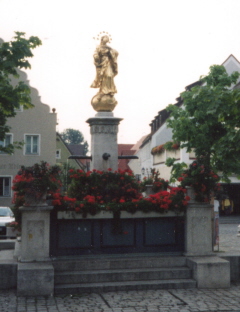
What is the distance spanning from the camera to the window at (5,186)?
42.2 m

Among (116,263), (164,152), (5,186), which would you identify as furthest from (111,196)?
(164,152)

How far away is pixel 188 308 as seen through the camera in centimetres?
903

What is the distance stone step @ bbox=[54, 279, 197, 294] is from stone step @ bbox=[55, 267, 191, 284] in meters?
0.14

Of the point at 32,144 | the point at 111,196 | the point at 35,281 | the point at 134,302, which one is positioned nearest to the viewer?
the point at 134,302

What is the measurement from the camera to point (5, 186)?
42688mm

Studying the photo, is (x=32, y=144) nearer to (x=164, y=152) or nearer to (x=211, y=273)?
(x=164, y=152)

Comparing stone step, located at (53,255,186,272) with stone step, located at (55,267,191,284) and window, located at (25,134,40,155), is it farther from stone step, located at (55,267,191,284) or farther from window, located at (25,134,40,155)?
window, located at (25,134,40,155)

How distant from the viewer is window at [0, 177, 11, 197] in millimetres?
42219

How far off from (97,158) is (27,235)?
324cm

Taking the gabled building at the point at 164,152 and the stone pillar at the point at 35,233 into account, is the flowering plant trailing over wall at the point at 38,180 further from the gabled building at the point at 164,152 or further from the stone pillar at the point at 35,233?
the gabled building at the point at 164,152

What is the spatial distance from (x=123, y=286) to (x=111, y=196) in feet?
7.49

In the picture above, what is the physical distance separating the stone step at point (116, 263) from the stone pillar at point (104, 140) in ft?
9.03

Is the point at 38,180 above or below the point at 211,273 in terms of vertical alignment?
above

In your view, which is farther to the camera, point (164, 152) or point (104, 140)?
point (164, 152)
